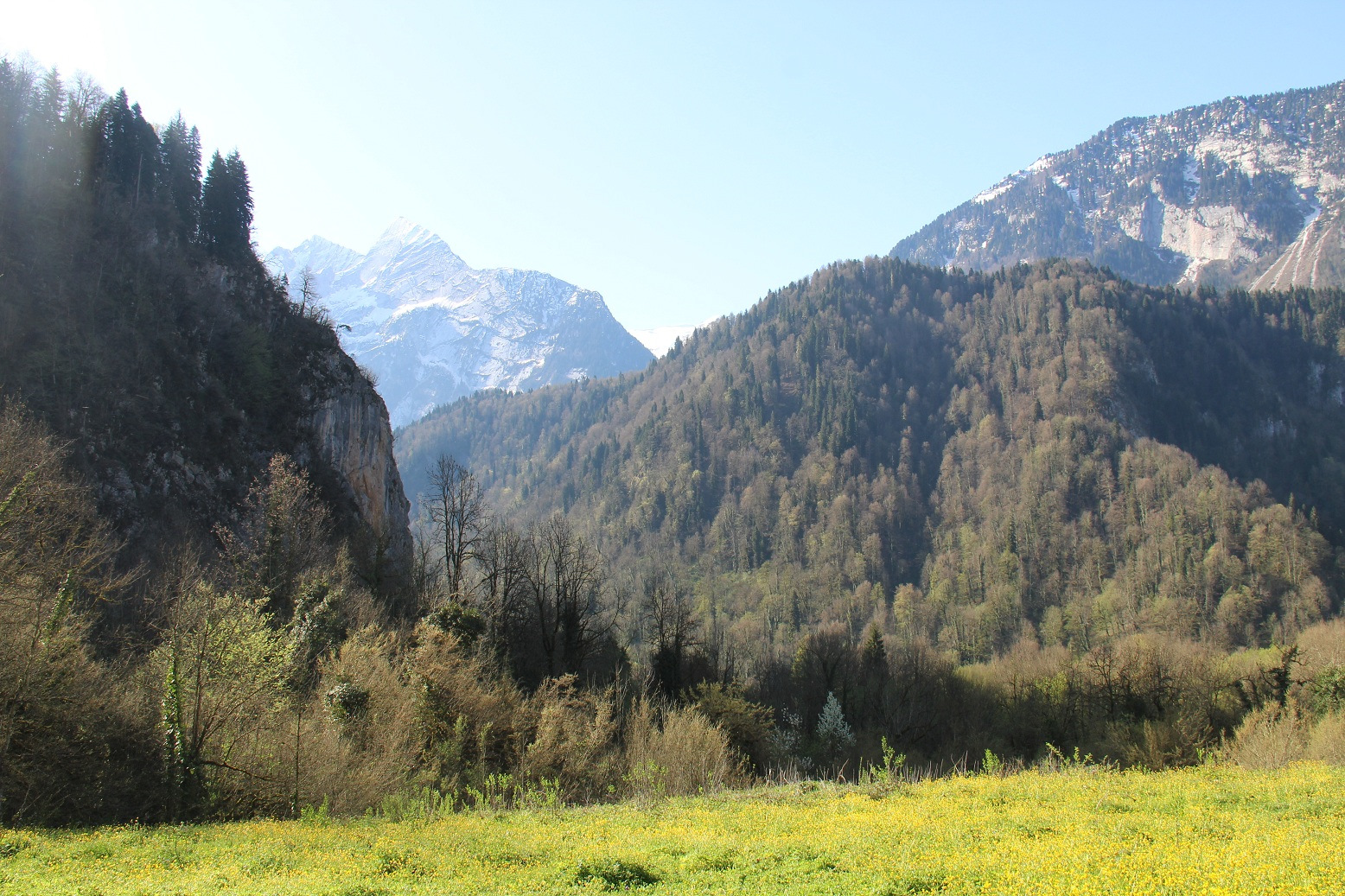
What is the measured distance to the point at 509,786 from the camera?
25.2 metres

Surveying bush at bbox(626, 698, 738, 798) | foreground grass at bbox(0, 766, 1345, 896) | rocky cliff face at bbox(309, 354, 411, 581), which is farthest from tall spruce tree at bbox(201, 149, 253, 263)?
foreground grass at bbox(0, 766, 1345, 896)

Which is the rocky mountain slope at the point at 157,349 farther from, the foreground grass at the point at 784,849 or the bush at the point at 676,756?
the foreground grass at the point at 784,849

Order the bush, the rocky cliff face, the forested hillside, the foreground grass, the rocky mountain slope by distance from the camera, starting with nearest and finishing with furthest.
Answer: the foreground grass < the bush < the rocky mountain slope < the rocky cliff face < the forested hillside

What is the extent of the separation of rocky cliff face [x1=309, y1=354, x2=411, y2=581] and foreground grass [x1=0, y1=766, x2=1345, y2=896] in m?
43.1

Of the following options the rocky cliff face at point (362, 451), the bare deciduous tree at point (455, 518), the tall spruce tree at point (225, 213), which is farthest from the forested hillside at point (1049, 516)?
the tall spruce tree at point (225, 213)

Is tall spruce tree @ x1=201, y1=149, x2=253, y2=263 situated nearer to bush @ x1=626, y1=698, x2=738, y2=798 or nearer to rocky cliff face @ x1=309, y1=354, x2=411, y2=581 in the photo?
rocky cliff face @ x1=309, y1=354, x2=411, y2=581

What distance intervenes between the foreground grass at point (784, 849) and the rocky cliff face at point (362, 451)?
142ft

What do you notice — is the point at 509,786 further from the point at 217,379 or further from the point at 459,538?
the point at 217,379

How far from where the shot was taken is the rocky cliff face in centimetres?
6078

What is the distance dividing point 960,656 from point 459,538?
101675mm

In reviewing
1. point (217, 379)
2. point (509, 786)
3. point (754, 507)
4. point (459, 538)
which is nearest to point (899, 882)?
point (509, 786)

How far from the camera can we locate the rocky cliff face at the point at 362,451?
60781 millimetres

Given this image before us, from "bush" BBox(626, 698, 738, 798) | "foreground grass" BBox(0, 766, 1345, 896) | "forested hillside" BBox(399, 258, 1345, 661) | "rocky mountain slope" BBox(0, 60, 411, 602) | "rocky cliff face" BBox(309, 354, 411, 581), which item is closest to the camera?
"foreground grass" BBox(0, 766, 1345, 896)

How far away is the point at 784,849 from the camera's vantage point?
1304cm
